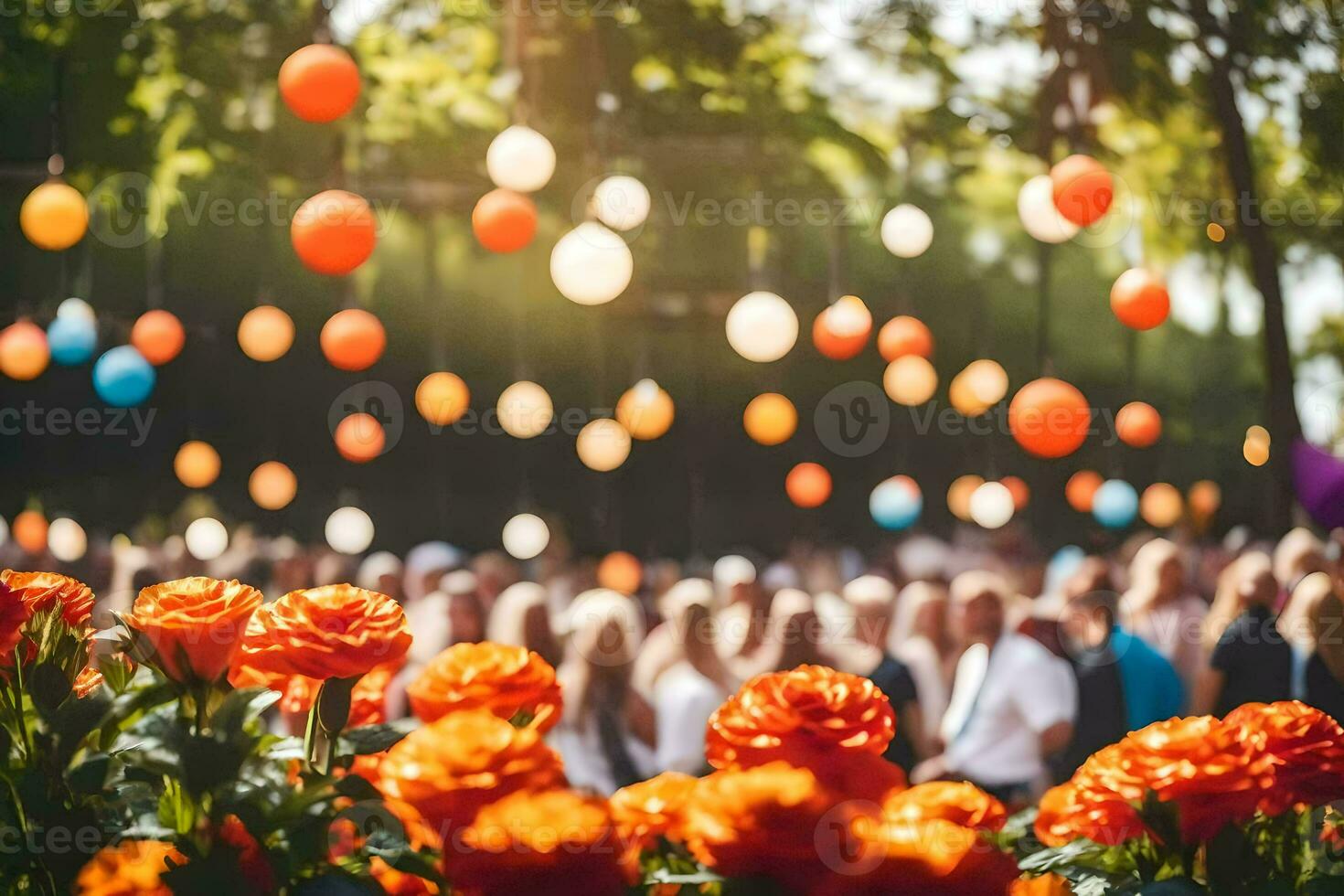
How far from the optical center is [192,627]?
94 cm

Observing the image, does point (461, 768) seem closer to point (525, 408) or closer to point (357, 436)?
point (525, 408)

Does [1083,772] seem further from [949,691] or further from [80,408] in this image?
[80,408]

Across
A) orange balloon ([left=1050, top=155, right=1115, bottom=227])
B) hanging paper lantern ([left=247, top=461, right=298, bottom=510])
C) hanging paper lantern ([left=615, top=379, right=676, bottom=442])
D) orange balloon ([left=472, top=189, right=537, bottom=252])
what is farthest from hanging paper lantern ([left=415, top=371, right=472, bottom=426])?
orange balloon ([left=1050, top=155, right=1115, bottom=227])

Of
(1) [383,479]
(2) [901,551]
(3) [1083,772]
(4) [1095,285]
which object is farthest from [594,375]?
(3) [1083,772]

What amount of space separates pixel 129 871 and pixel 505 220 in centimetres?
287

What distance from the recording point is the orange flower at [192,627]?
94 centimetres

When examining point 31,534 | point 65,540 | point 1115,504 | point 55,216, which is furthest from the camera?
point 1115,504

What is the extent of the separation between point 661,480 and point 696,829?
32.4ft

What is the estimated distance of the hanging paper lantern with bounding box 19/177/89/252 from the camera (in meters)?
3.82

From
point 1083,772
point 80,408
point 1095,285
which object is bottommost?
point 1083,772

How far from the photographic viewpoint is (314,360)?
9.48 meters

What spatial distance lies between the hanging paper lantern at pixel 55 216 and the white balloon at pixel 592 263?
58.0 inches

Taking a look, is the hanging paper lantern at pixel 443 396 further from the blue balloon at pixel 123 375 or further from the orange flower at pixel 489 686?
the orange flower at pixel 489 686

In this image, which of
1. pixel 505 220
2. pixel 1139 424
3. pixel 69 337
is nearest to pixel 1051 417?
pixel 505 220
